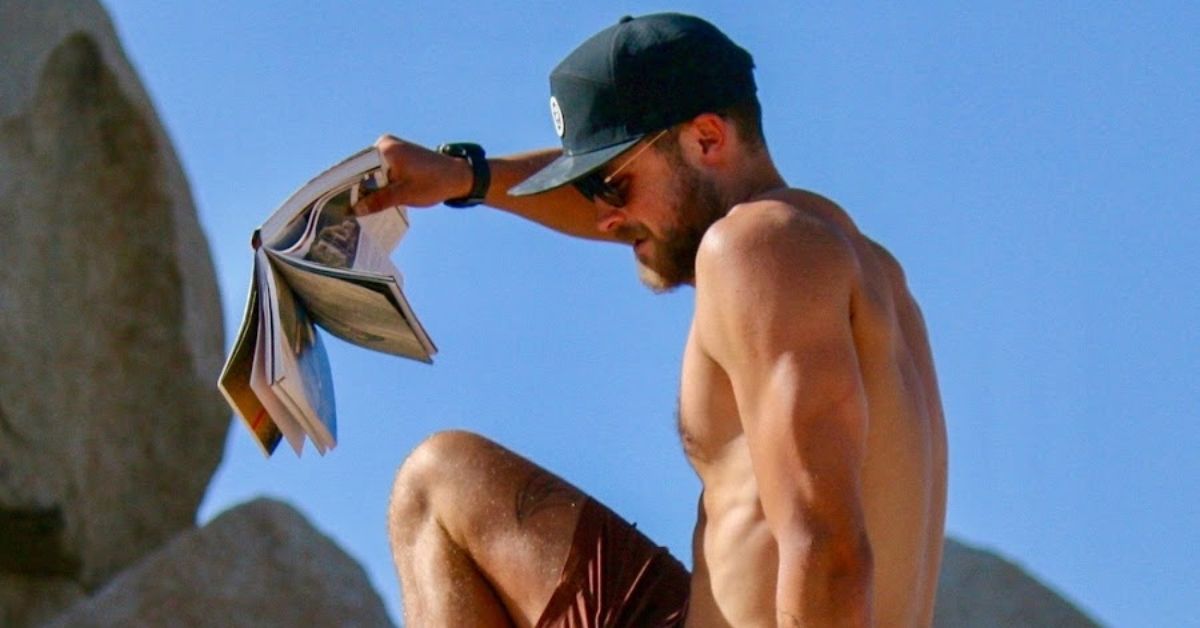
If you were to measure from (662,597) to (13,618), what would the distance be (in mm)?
3649

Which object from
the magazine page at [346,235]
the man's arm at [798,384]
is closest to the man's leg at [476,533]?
the magazine page at [346,235]

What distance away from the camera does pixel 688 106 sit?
3607 mm

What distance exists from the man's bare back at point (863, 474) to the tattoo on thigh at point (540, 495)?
0.78ft

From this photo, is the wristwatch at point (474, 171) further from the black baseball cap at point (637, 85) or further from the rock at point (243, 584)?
the rock at point (243, 584)

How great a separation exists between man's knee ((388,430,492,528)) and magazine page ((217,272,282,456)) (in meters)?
0.22

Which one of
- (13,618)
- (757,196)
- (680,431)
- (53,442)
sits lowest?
(13,618)

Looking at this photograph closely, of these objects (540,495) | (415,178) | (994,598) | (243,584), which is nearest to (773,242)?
(540,495)

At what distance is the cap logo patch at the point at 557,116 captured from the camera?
3.70 meters

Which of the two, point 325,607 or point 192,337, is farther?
point 192,337

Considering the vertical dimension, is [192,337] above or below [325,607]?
above

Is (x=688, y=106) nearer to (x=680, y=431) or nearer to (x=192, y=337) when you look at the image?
(x=680, y=431)

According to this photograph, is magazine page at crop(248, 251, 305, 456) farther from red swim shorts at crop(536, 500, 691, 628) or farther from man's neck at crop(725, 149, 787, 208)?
man's neck at crop(725, 149, 787, 208)

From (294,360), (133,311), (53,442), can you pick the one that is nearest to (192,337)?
(133,311)

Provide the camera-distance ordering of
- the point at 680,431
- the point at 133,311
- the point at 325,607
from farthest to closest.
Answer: the point at 133,311
the point at 325,607
the point at 680,431
